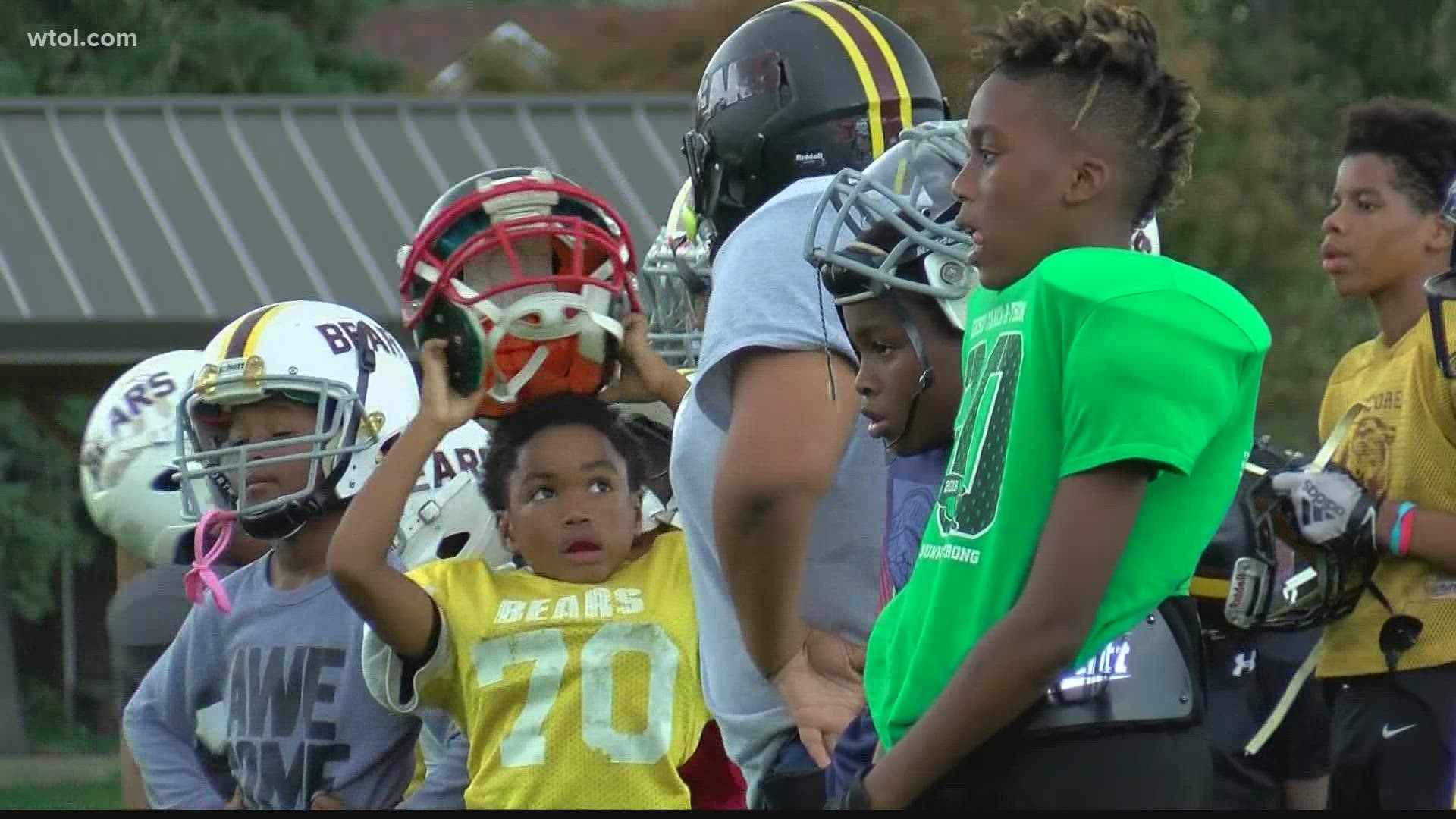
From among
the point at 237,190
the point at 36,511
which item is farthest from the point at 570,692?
the point at 36,511

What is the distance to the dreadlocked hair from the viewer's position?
3.03 meters

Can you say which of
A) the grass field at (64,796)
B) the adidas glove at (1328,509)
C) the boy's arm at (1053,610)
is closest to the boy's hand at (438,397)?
the boy's arm at (1053,610)

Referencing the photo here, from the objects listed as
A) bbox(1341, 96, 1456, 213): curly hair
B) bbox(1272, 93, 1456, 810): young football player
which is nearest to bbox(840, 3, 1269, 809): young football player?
bbox(1272, 93, 1456, 810): young football player

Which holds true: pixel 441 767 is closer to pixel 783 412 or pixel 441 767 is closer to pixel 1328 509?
pixel 783 412

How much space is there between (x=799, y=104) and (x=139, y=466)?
254cm

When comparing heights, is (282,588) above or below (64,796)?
above

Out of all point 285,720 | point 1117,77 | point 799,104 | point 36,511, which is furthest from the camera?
point 36,511

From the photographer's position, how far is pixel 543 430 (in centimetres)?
441

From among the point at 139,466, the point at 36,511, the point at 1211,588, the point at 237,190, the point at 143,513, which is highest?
the point at 237,190

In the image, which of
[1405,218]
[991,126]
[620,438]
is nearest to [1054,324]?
[991,126]

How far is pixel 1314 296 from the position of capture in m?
18.2

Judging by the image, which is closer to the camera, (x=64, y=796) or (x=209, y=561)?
(x=209, y=561)

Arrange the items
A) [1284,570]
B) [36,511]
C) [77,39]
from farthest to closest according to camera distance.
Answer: [36,511]
[77,39]
[1284,570]

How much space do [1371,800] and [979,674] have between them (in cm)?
277
